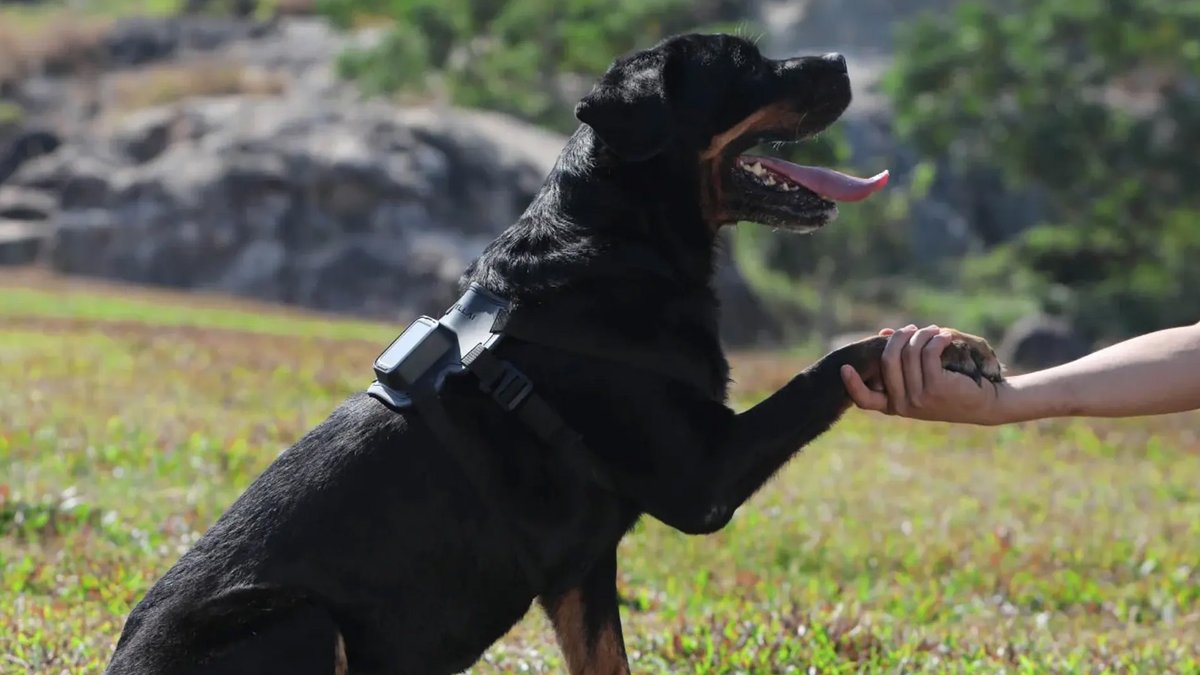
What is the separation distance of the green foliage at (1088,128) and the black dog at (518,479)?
25.3 metres

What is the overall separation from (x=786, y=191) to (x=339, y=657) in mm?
1899

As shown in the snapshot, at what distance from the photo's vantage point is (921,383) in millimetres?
4316

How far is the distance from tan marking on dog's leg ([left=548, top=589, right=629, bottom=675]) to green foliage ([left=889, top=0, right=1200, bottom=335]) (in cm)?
2518

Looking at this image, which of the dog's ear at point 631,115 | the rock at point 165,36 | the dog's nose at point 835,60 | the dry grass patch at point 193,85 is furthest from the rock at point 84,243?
the dog's ear at point 631,115

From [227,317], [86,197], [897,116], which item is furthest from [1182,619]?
[897,116]

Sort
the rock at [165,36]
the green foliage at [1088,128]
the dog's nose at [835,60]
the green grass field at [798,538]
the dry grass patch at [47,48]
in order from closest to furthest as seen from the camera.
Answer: the dog's nose at [835,60] → the green grass field at [798,538] → the green foliage at [1088,128] → the dry grass patch at [47,48] → the rock at [165,36]

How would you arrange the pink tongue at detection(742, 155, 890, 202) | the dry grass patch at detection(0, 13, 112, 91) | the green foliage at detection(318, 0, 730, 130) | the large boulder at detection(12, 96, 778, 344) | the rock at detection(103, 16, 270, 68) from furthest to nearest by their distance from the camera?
the rock at detection(103, 16, 270, 68) < the dry grass patch at detection(0, 13, 112, 91) < the green foliage at detection(318, 0, 730, 130) < the large boulder at detection(12, 96, 778, 344) < the pink tongue at detection(742, 155, 890, 202)

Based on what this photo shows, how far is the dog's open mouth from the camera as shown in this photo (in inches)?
178

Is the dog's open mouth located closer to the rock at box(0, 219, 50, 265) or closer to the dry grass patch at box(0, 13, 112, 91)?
the rock at box(0, 219, 50, 265)

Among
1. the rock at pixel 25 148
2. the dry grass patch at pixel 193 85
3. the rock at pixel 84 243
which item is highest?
the rock at pixel 84 243

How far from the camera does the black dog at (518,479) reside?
3.83 meters

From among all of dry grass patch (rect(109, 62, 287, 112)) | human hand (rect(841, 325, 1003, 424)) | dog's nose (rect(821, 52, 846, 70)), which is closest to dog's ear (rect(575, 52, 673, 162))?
dog's nose (rect(821, 52, 846, 70))

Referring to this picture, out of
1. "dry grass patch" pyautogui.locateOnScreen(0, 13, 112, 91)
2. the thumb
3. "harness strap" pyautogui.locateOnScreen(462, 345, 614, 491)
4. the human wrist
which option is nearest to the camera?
"harness strap" pyautogui.locateOnScreen(462, 345, 614, 491)

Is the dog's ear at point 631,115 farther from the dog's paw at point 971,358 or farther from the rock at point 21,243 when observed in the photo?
the rock at point 21,243
